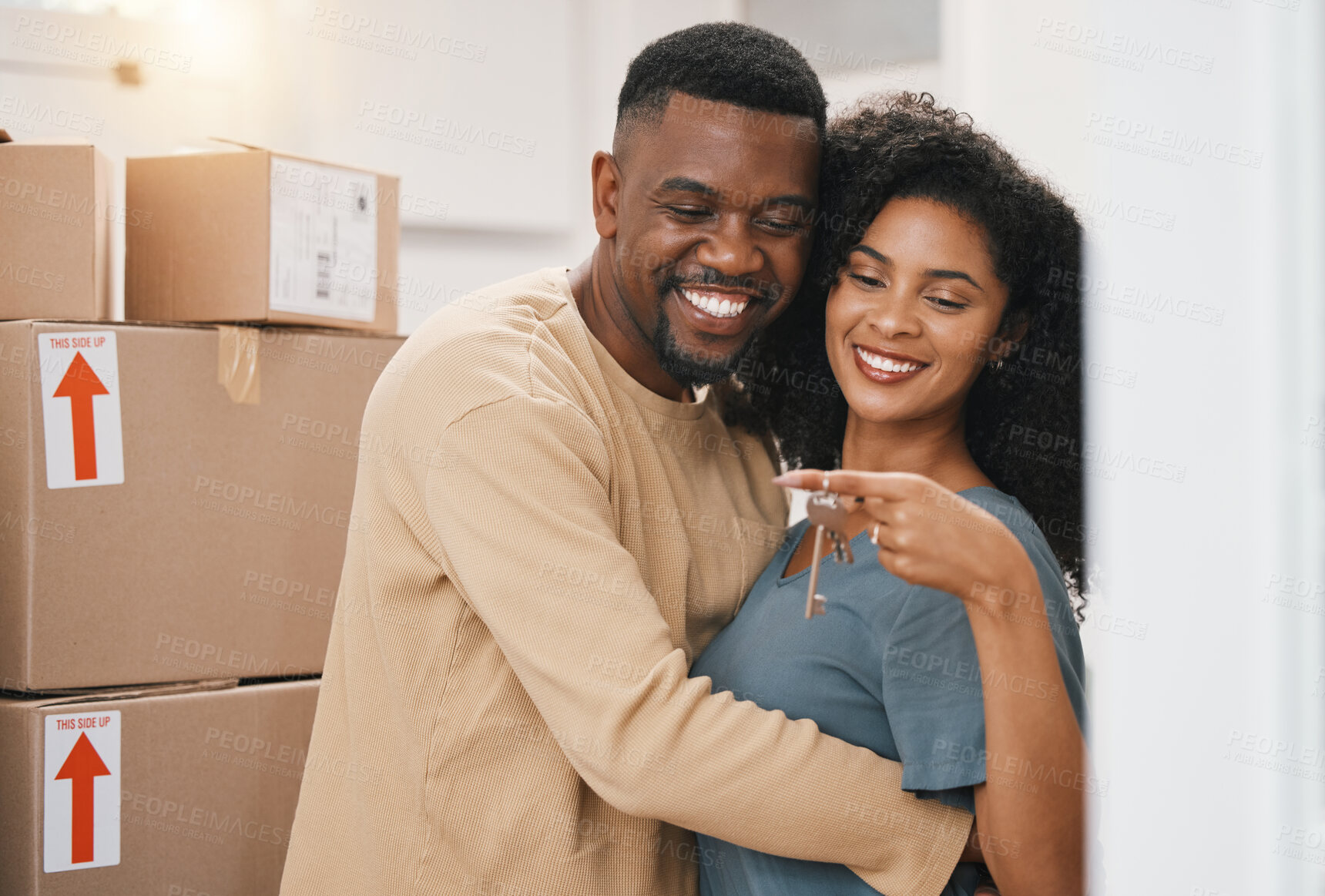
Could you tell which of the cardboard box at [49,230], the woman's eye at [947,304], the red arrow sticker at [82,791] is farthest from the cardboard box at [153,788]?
the woman's eye at [947,304]

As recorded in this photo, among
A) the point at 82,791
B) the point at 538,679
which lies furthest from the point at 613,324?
the point at 82,791

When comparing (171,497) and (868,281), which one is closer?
(868,281)

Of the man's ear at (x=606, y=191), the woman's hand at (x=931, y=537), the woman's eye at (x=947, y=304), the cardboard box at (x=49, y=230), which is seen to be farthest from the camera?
the cardboard box at (x=49, y=230)

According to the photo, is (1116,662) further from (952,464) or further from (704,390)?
(704,390)

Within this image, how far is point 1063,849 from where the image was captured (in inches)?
40.6

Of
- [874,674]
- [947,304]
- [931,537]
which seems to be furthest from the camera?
[947,304]

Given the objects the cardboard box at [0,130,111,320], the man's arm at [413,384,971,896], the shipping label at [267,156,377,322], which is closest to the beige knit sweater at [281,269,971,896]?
the man's arm at [413,384,971,896]

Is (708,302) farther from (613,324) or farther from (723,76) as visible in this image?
(723,76)

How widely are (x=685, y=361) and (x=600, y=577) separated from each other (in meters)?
0.35

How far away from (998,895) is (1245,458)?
0.48m

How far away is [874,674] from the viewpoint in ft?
3.68

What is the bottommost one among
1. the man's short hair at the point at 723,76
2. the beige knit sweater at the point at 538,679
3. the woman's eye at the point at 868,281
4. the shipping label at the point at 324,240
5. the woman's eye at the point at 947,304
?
the beige knit sweater at the point at 538,679

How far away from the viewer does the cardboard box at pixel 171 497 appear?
4.73 ft

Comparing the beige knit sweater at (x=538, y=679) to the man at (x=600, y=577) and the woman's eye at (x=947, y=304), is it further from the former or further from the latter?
the woman's eye at (x=947, y=304)
